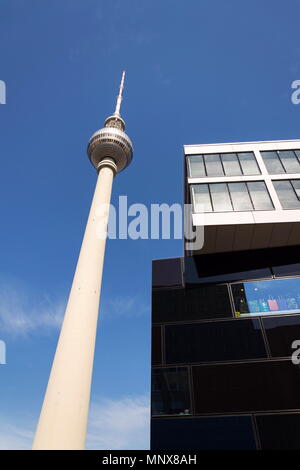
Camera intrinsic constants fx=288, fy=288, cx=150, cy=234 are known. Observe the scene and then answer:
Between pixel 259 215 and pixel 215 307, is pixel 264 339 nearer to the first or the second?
pixel 215 307

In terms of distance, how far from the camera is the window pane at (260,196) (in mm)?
21239

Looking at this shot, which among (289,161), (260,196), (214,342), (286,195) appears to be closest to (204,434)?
(214,342)

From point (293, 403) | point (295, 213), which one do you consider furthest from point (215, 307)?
point (295, 213)

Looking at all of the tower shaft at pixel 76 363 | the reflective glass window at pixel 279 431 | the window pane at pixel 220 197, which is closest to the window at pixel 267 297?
the window pane at pixel 220 197

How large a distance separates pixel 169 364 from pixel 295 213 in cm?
1356

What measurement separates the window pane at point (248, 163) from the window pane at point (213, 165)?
6.31ft

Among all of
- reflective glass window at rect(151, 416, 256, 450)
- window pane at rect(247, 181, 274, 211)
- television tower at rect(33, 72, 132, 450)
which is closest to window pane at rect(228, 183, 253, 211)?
window pane at rect(247, 181, 274, 211)

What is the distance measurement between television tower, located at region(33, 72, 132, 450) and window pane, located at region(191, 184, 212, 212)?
6.60m

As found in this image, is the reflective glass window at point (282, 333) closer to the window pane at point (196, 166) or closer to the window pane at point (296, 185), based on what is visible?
the window pane at point (296, 185)

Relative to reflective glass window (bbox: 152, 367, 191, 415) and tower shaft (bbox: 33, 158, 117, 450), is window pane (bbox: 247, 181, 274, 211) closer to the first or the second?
tower shaft (bbox: 33, 158, 117, 450)

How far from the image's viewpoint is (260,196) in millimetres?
21969

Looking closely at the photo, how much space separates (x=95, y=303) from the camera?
1425cm

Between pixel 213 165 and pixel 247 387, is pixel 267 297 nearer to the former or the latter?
pixel 247 387
